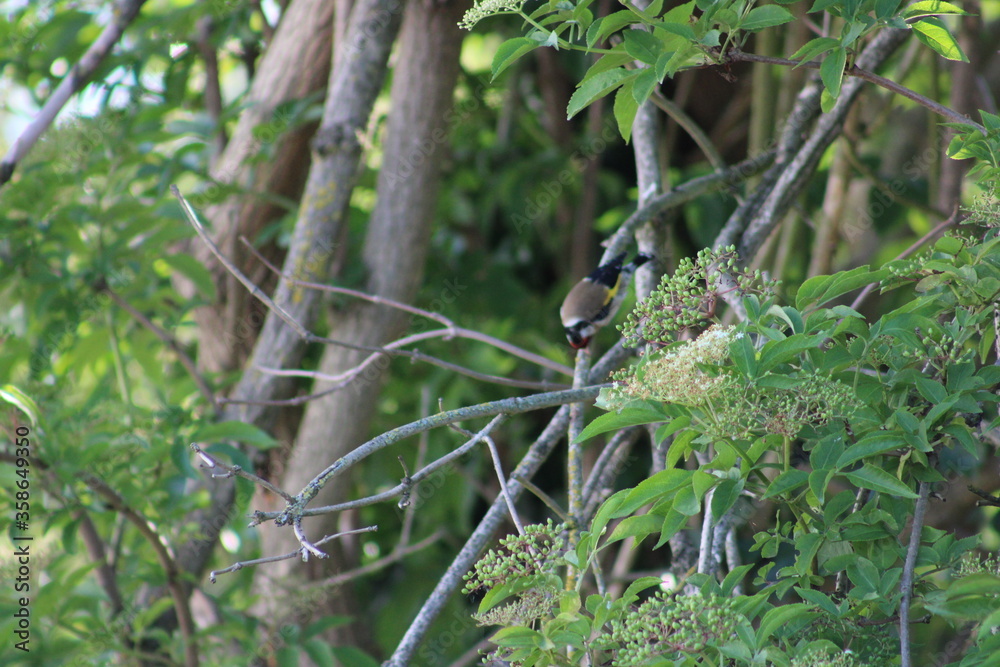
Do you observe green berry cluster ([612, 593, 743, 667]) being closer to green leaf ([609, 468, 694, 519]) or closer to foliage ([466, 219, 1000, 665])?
foliage ([466, 219, 1000, 665])

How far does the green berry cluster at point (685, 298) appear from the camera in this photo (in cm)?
119

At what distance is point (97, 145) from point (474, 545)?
1955 millimetres

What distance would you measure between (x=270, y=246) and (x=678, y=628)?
269 cm

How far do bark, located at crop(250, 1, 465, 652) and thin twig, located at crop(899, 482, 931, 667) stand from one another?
1.97 metres

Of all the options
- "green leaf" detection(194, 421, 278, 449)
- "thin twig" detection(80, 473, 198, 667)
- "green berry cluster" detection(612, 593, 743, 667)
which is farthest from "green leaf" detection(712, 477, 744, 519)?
"thin twig" detection(80, 473, 198, 667)

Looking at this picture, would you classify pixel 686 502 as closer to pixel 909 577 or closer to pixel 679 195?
pixel 909 577

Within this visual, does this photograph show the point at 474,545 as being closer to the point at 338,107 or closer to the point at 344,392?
the point at 344,392

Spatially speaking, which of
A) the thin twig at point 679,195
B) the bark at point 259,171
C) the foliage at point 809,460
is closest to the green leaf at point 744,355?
the foliage at point 809,460

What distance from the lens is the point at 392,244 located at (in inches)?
118

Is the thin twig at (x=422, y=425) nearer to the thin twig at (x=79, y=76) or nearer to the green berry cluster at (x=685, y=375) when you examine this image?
the green berry cluster at (x=685, y=375)

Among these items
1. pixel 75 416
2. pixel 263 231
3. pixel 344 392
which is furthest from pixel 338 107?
pixel 75 416

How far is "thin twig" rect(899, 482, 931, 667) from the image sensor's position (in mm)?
1075

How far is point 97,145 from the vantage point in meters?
2.75

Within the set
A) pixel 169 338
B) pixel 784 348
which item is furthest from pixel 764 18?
pixel 169 338
